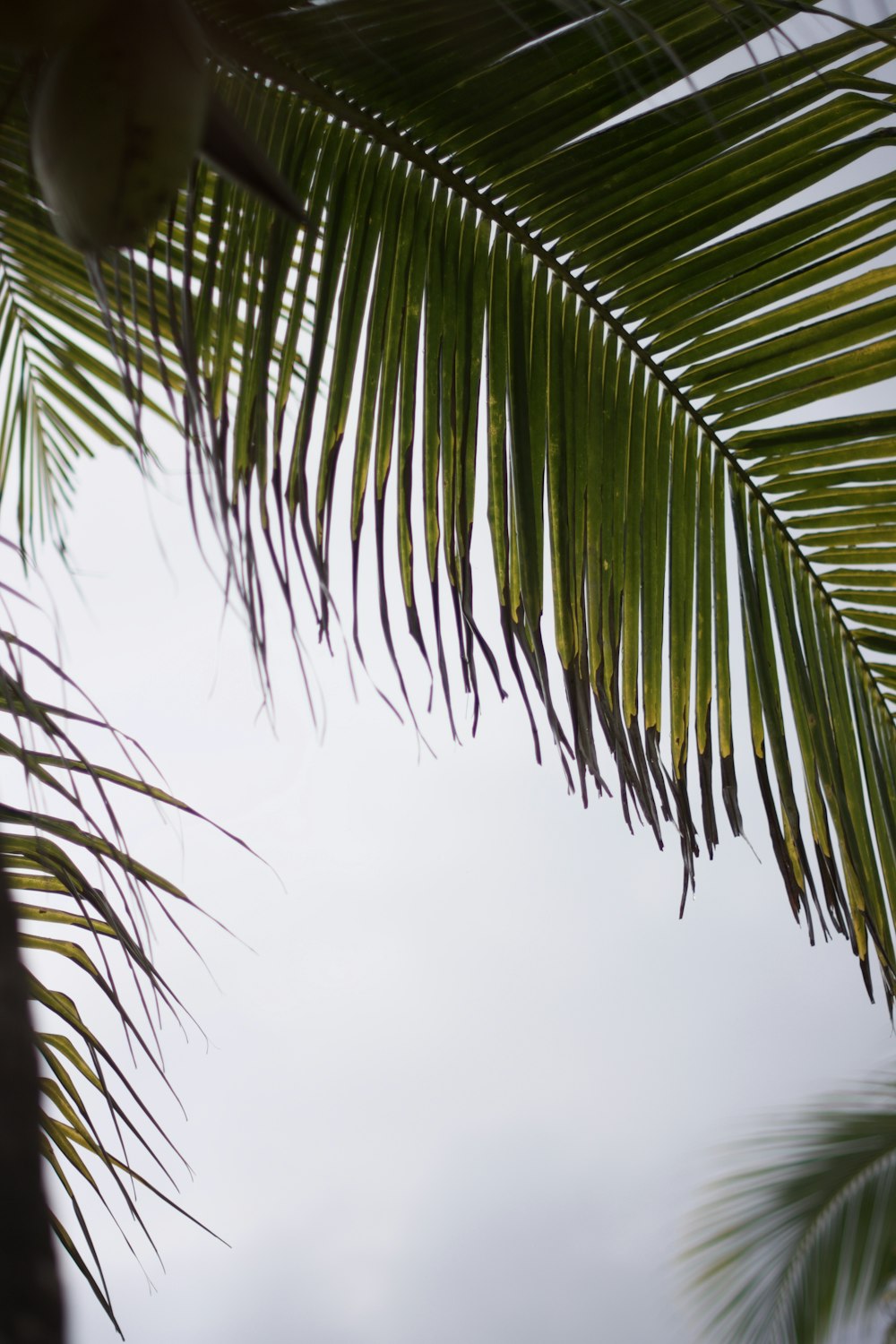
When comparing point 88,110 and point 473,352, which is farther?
point 473,352

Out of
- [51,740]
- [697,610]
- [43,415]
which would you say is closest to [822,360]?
[697,610]

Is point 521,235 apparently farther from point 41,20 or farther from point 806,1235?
point 806,1235

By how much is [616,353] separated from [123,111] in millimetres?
570

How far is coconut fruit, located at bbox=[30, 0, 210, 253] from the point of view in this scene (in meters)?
0.30

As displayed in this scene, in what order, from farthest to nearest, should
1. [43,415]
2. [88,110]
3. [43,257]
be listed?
1. [43,415]
2. [43,257]
3. [88,110]

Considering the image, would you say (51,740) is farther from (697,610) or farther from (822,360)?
(822,360)

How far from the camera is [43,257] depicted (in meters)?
0.88

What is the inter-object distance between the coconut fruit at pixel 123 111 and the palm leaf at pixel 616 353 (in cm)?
35

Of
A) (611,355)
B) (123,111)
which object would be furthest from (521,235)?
(123,111)

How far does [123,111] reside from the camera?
306 millimetres

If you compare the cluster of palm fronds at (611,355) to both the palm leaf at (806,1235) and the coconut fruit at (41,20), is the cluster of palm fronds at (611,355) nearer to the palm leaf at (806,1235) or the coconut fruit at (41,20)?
the coconut fruit at (41,20)

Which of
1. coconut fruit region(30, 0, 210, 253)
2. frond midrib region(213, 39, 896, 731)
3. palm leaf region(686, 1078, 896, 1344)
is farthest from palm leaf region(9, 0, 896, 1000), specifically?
palm leaf region(686, 1078, 896, 1344)

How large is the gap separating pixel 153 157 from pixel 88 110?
21 millimetres

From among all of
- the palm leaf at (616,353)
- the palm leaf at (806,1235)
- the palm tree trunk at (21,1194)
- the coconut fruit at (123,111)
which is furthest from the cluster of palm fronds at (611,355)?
the palm leaf at (806,1235)
